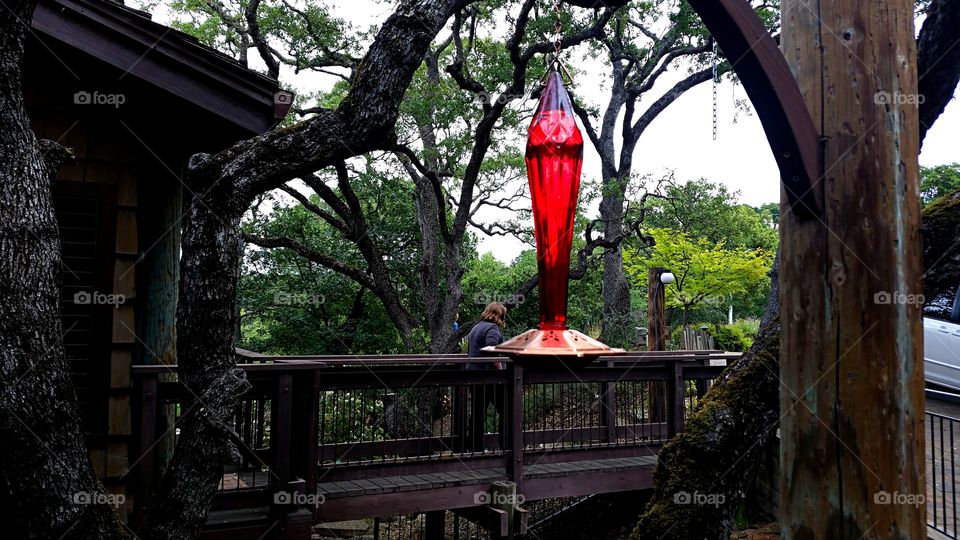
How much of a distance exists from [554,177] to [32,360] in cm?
287

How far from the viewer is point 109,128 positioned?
5.49m

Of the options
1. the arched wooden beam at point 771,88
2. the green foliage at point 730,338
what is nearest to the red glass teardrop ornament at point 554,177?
the arched wooden beam at point 771,88

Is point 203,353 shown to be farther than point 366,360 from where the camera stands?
No

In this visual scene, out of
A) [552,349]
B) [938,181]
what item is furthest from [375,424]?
[938,181]

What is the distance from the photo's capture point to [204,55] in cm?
525

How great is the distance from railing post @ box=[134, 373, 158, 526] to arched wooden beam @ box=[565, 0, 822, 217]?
4577mm

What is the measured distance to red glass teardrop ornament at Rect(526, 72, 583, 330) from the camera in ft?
4.51

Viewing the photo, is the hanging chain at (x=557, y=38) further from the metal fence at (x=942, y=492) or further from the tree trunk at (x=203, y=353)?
the metal fence at (x=942, y=492)

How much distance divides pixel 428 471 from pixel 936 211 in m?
5.14

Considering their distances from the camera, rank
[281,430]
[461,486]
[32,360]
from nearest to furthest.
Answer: [32,360] → [281,430] → [461,486]

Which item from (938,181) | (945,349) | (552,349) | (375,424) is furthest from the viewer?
(938,181)

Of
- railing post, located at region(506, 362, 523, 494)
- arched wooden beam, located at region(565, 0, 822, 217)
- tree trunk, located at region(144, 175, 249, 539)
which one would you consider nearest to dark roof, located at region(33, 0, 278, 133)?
tree trunk, located at region(144, 175, 249, 539)

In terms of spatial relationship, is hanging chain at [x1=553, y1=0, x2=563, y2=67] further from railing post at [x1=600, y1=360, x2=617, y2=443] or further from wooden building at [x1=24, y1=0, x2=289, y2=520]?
railing post at [x1=600, y1=360, x2=617, y2=443]

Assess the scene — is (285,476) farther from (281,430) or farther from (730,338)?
(730,338)
